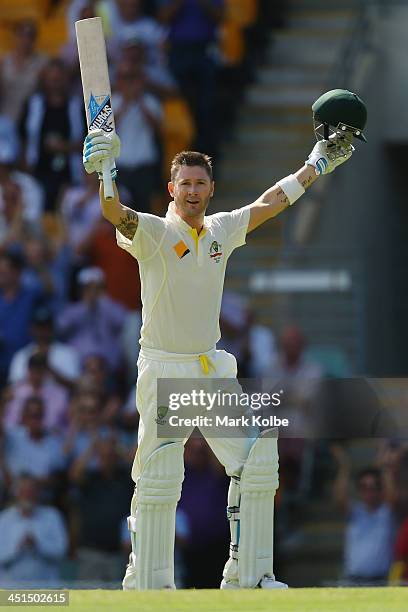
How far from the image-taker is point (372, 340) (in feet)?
40.7

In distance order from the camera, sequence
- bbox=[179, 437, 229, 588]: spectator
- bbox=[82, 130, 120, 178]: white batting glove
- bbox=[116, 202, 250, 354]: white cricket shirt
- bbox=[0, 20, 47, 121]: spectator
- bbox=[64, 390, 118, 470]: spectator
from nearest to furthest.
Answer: bbox=[82, 130, 120, 178]: white batting glove, bbox=[116, 202, 250, 354]: white cricket shirt, bbox=[179, 437, 229, 588]: spectator, bbox=[64, 390, 118, 470]: spectator, bbox=[0, 20, 47, 121]: spectator

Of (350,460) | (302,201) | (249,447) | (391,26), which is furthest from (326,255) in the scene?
(249,447)

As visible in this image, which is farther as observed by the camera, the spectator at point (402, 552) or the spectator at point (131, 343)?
the spectator at point (131, 343)

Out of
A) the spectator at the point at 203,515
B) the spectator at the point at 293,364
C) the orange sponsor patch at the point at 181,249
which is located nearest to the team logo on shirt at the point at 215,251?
the orange sponsor patch at the point at 181,249

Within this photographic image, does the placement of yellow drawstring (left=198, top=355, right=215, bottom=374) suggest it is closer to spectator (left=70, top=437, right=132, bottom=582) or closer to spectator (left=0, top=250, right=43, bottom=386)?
spectator (left=70, top=437, right=132, bottom=582)

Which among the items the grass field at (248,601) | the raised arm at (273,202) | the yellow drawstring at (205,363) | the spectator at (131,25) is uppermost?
the spectator at (131,25)

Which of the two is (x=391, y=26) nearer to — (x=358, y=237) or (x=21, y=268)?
(x=358, y=237)

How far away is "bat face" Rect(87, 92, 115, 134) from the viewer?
21.1 feet

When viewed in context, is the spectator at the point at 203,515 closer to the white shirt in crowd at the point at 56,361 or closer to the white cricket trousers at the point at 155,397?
the white shirt in crowd at the point at 56,361

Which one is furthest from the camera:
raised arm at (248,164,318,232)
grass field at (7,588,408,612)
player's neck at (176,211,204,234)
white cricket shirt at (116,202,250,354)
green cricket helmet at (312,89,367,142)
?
raised arm at (248,164,318,232)

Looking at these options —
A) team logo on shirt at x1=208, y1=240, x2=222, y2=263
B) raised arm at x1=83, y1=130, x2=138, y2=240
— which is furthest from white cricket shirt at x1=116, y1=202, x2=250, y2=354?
raised arm at x1=83, y1=130, x2=138, y2=240

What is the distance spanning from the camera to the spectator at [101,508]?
10.3 meters

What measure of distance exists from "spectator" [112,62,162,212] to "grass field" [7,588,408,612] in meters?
5.59

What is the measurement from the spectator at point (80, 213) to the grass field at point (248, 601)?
509cm
